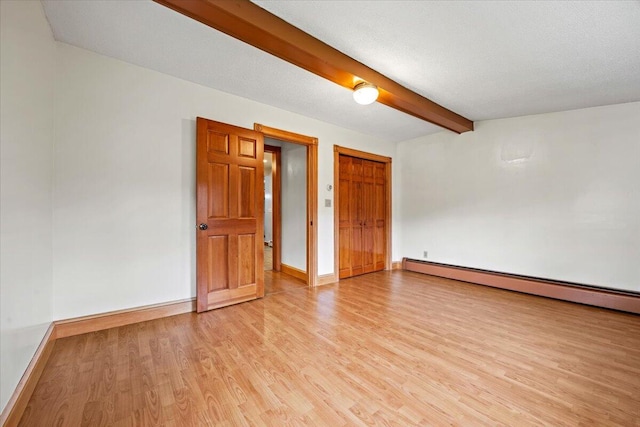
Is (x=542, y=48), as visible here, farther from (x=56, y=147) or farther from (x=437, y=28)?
(x=56, y=147)

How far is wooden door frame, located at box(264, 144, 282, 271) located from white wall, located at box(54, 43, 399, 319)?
6.35ft

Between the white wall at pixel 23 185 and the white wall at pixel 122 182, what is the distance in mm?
173

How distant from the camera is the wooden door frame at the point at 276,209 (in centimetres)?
496

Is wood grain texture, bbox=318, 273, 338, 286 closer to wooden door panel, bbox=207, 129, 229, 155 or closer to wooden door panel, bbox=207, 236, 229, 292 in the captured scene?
wooden door panel, bbox=207, 236, 229, 292

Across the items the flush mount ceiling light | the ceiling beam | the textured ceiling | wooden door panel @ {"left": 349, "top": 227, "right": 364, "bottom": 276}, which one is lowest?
wooden door panel @ {"left": 349, "top": 227, "right": 364, "bottom": 276}

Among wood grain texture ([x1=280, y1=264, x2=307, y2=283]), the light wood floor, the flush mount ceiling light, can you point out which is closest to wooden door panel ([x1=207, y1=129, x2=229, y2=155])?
the flush mount ceiling light

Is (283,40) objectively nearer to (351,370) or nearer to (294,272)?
(351,370)

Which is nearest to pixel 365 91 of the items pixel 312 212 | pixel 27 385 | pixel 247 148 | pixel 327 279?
pixel 247 148

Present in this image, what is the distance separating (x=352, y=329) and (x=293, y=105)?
2.84 meters

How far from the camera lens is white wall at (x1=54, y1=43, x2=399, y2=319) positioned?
7.33ft

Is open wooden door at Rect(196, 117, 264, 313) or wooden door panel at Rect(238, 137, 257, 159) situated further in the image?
wooden door panel at Rect(238, 137, 257, 159)

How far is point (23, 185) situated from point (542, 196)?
535cm

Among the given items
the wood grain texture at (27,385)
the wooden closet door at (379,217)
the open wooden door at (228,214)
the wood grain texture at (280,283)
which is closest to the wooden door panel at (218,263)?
the open wooden door at (228,214)

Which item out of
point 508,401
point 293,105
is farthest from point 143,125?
point 508,401
